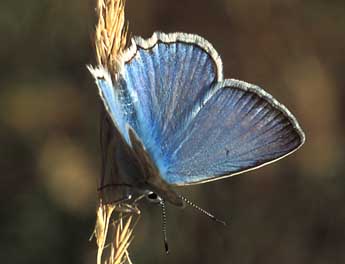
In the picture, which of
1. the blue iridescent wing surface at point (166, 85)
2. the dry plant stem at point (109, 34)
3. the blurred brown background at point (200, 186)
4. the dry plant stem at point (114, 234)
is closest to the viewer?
the dry plant stem at point (114, 234)

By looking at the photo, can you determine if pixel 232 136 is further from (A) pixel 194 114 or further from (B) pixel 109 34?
(B) pixel 109 34

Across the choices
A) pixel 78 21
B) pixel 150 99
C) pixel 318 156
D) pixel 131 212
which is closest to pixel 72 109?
pixel 78 21

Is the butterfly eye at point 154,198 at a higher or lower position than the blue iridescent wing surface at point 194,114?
lower

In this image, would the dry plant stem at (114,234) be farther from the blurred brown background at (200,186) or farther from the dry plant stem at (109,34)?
the blurred brown background at (200,186)

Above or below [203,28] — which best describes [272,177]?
below

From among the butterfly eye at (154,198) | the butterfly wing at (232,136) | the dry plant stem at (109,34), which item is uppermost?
the dry plant stem at (109,34)

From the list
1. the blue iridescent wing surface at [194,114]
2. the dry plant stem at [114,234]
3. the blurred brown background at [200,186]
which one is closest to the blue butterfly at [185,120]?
the blue iridescent wing surface at [194,114]

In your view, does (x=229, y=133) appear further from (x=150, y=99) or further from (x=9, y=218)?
(x=9, y=218)
